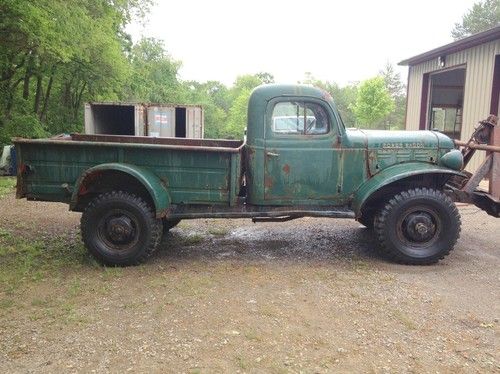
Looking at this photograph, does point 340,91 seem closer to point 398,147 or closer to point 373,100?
point 373,100

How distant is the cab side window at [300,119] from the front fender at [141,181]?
1482mm

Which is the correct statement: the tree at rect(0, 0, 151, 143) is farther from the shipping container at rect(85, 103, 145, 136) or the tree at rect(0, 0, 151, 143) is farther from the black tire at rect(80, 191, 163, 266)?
the black tire at rect(80, 191, 163, 266)

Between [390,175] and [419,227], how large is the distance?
2.24ft

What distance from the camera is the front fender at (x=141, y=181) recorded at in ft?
16.5

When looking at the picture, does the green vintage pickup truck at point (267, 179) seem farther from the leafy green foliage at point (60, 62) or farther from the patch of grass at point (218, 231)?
the leafy green foliage at point (60, 62)

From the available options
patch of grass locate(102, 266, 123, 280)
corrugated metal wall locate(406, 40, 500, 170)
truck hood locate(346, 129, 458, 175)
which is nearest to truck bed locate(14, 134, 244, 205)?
patch of grass locate(102, 266, 123, 280)

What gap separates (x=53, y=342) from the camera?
A: 11.0ft

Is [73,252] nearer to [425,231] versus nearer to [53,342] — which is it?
[53,342]

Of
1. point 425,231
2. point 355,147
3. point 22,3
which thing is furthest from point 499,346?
point 22,3

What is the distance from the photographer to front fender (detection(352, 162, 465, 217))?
516cm

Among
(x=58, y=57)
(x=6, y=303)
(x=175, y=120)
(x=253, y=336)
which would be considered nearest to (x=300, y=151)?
(x=253, y=336)

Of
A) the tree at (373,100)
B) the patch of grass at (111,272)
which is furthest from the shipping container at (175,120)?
the tree at (373,100)

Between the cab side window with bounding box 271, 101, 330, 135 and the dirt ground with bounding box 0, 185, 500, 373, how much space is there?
1.55 meters

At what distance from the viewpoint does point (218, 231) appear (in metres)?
6.96
